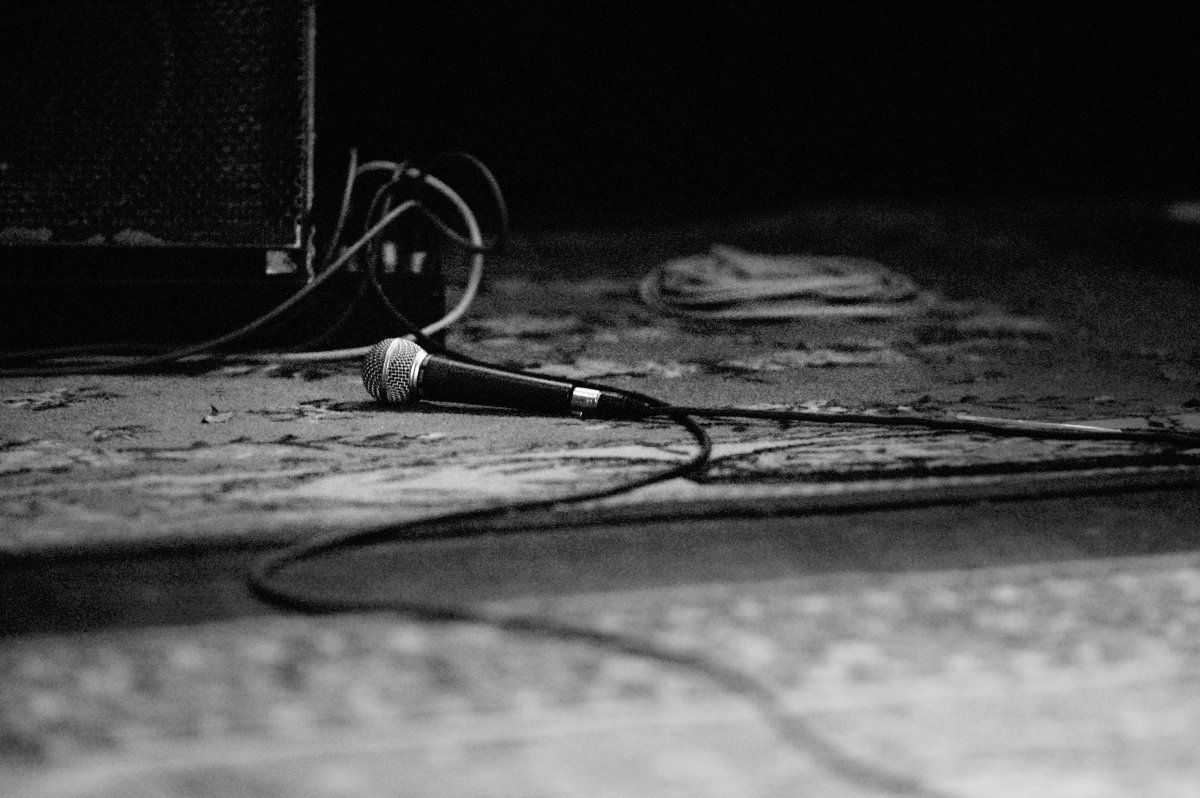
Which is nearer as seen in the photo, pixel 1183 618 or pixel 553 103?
pixel 1183 618

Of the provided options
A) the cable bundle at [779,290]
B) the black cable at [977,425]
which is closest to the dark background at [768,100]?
the cable bundle at [779,290]

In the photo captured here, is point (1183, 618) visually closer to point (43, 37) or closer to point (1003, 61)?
point (43, 37)

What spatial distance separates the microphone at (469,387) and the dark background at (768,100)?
1.58 meters

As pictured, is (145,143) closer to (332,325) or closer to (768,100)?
(332,325)

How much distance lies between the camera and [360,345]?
4.99 ft

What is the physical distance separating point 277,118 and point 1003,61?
2.15 metres

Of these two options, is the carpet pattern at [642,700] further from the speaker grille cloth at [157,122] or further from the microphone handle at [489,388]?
the speaker grille cloth at [157,122]

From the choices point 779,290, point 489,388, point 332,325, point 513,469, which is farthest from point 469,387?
point 779,290

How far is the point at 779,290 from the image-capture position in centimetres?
187

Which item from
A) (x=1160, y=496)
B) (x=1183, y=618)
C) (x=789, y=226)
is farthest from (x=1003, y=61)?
(x=1183, y=618)

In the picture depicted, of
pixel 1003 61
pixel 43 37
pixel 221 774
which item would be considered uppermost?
pixel 1003 61

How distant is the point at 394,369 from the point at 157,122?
19.6 inches

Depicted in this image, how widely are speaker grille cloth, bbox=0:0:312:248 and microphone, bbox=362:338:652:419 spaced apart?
0.34 m

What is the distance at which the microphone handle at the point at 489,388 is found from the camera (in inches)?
45.0
